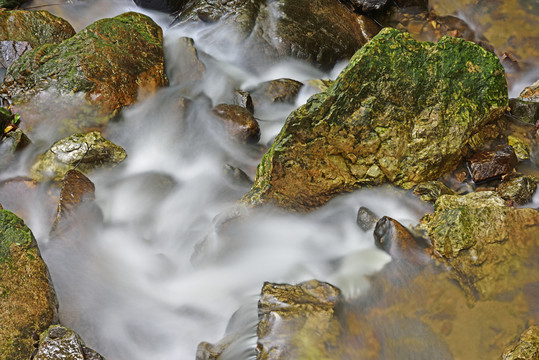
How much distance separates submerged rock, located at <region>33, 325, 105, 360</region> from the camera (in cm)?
356

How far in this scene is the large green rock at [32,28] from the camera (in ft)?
23.4

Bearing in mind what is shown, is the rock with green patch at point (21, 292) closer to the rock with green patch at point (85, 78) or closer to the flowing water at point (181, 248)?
the flowing water at point (181, 248)

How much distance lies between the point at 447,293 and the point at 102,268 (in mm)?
3448

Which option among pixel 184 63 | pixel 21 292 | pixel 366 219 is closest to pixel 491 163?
pixel 366 219

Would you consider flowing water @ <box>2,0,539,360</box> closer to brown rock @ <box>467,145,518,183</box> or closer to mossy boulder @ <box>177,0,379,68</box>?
brown rock @ <box>467,145,518,183</box>

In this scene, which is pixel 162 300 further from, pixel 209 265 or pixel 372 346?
pixel 372 346

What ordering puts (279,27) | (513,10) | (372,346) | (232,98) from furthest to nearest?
(513,10) → (279,27) → (232,98) → (372,346)

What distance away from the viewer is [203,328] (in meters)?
4.44

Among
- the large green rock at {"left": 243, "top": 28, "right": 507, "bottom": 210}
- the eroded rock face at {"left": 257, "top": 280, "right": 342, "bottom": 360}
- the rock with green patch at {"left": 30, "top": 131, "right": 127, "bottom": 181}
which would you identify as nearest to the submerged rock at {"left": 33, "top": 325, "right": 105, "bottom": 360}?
the eroded rock face at {"left": 257, "top": 280, "right": 342, "bottom": 360}

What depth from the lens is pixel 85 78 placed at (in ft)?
20.3

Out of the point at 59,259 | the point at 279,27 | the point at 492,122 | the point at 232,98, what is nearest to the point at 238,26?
the point at 279,27

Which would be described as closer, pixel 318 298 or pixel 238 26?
pixel 318 298

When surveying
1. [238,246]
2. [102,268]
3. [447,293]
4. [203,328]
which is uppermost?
[447,293]

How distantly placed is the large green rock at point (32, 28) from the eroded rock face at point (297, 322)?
568cm
